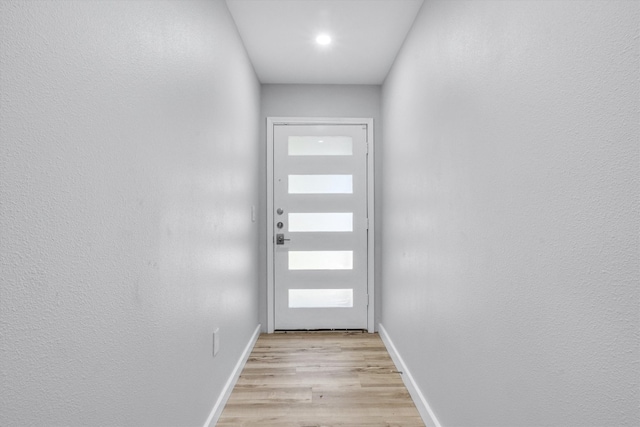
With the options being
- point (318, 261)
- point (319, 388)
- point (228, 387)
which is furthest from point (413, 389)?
point (318, 261)

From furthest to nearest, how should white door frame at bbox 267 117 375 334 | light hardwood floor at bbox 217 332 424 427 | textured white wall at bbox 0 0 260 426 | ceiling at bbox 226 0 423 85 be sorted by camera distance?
1. white door frame at bbox 267 117 375 334
2. ceiling at bbox 226 0 423 85
3. light hardwood floor at bbox 217 332 424 427
4. textured white wall at bbox 0 0 260 426

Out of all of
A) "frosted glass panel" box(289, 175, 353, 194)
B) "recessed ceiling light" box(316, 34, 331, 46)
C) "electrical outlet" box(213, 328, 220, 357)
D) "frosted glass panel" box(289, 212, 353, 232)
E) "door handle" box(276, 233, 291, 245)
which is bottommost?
"electrical outlet" box(213, 328, 220, 357)

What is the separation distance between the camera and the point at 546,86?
94 centimetres

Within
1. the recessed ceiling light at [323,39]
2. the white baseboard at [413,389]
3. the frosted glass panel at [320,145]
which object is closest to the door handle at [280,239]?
the frosted glass panel at [320,145]

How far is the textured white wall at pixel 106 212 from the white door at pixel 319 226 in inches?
62.5

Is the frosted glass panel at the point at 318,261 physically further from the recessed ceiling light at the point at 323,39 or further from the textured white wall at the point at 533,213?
the recessed ceiling light at the point at 323,39

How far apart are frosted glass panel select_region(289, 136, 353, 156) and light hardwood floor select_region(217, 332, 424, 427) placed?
1.76m

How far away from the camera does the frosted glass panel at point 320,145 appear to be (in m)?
3.42

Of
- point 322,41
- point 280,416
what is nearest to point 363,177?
point 322,41

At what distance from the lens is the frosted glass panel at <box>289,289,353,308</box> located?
11.3ft

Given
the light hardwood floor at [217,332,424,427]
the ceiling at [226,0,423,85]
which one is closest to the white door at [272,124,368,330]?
the light hardwood floor at [217,332,424,427]

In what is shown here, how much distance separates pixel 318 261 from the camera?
3.41 metres

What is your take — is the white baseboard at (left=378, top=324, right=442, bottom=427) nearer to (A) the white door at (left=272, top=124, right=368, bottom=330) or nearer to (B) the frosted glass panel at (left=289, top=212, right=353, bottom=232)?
(A) the white door at (left=272, top=124, right=368, bottom=330)

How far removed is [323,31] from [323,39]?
4.3 inches
